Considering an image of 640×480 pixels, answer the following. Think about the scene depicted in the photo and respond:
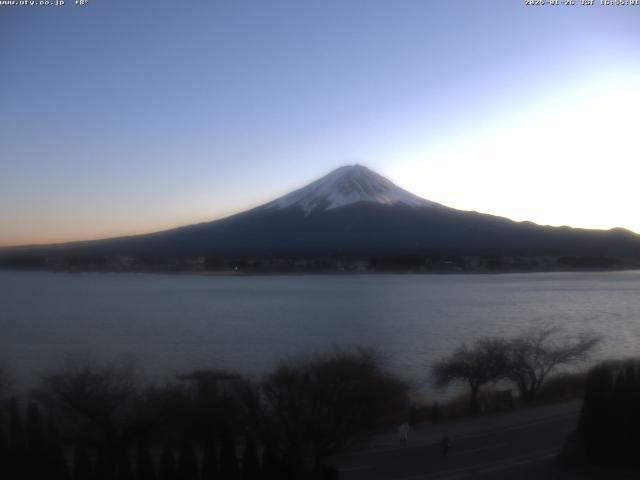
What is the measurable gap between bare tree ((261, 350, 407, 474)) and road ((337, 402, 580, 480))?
243 millimetres

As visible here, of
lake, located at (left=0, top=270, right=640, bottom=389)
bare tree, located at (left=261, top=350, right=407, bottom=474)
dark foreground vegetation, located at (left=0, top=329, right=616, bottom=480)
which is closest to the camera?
dark foreground vegetation, located at (left=0, top=329, right=616, bottom=480)

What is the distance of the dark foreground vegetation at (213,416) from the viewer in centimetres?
498

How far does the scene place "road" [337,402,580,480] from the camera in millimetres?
5652

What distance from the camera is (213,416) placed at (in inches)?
243

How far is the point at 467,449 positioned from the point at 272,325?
12352 mm

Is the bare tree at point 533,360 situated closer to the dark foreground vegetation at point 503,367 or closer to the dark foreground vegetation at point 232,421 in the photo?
the dark foreground vegetation at point 503,367

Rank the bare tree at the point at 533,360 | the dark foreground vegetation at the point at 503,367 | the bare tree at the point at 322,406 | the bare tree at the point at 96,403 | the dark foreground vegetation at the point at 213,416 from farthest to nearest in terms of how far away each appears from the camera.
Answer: the bare tree at the point at 533,360 → the dark foreground vegetation at the point at 503,367 → the bare tree at the point at 322,406 → the bare tree at the point at 96,403 → the dark foreground vegetation at the point at 213,416

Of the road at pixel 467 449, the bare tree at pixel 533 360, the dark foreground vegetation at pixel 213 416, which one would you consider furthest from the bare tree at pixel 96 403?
the bare tree at pixel 533 360

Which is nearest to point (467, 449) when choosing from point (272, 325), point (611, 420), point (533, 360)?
point (611, 420)

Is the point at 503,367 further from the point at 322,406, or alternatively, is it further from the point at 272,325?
the point at 272,325

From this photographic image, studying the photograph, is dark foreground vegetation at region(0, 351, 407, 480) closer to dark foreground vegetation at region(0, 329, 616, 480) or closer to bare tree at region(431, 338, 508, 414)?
dark foreground vegetation at region(0, 329, 616, 480)

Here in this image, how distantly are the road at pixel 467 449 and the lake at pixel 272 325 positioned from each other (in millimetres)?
A: 2815

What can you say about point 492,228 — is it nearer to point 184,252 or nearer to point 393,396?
point 184,252

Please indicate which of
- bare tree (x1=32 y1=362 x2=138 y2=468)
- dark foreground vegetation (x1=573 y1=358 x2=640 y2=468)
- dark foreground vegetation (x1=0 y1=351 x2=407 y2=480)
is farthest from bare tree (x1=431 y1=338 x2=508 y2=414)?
bare tree (x1=32 y1=362 x2=138 y2=468)
